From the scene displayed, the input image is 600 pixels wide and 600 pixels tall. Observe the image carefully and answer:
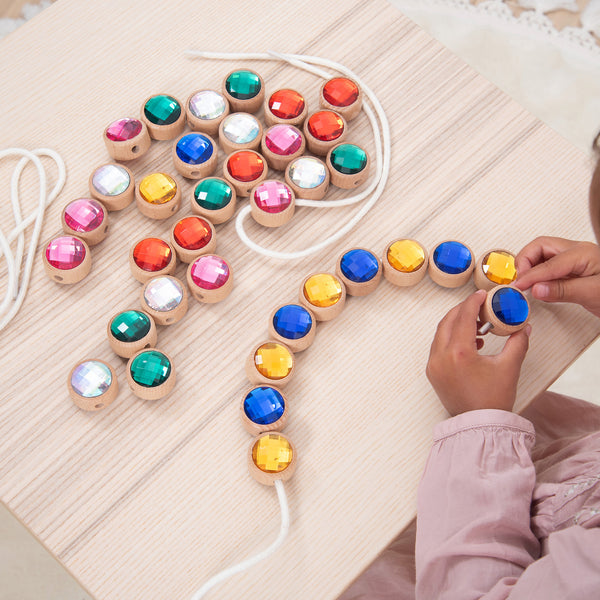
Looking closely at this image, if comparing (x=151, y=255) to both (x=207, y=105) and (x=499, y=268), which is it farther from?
(x=499, y=268)

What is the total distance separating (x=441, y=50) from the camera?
77cm

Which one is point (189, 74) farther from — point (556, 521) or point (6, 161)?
point (556, 521)

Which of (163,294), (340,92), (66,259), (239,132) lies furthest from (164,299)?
(340,92)

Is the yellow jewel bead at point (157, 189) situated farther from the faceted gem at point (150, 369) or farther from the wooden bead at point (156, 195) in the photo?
the faceted gem at point (150, 369)

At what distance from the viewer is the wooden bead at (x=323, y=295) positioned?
2.10 ft

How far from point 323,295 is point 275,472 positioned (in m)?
0.18

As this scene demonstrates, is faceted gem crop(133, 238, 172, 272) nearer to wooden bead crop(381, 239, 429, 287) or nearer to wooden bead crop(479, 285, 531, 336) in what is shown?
wooden bead crop(381, 239, 429, 287)

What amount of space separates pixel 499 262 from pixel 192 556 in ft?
1.37

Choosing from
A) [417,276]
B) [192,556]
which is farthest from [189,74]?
[192,556]

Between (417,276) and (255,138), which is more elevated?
(255,138)

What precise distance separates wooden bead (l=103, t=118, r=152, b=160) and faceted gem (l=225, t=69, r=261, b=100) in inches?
4.2

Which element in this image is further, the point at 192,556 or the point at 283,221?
the point at 283,221

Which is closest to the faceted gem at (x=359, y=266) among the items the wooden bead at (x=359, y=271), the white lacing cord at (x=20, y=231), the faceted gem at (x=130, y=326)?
the wooden bead at (x=359, y=271)

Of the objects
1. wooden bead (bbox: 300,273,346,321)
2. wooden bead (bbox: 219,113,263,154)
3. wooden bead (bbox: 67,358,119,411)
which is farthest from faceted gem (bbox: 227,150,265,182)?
wooden bead (bbox: 67,358,119,411)
